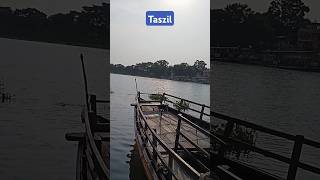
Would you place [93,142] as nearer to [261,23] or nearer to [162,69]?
[162,69]

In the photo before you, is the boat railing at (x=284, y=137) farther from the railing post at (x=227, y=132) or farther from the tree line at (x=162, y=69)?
the tree line at (x=162, y=69)

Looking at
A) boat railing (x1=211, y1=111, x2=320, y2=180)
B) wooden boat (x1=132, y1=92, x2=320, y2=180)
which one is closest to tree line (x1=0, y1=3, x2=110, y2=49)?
wooden boat (x1=132, y1=92, x2=320, y2=180)

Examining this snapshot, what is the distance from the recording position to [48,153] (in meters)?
2.31

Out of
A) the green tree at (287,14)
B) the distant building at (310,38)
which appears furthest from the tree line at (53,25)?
the distant building at (310,38)

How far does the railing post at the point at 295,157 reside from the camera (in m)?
2.14

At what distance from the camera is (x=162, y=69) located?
86.2 inches

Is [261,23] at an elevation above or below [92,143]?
above

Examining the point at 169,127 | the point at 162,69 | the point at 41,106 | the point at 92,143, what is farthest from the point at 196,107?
the point at 41,106

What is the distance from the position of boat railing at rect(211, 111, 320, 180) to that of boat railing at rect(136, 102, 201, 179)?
31 centimetres

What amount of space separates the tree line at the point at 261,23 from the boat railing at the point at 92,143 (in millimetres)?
886

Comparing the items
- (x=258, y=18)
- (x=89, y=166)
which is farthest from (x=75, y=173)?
(x=258, y=18)

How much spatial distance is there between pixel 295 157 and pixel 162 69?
0.94 m

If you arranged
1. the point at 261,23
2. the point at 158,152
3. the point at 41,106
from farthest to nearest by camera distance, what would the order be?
the point at 41,106 → the point at 261,23 → the point at 158,152

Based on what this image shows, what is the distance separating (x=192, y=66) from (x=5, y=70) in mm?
1224
